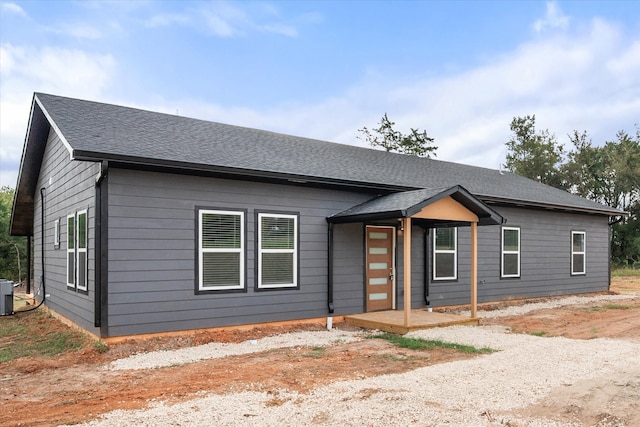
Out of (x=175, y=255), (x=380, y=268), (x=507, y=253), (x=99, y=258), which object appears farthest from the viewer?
(x=507, y=253)

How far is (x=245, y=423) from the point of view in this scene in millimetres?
3961

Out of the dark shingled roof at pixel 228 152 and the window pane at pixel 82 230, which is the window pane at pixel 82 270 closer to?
the window pane at pixel 82 230

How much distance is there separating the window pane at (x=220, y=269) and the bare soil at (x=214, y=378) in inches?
32.1

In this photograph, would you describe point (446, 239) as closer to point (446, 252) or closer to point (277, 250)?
point (446, 252)

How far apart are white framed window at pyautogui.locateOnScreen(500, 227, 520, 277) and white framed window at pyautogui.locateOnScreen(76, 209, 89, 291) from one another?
9.79 meters

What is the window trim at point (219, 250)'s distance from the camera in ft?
25.9

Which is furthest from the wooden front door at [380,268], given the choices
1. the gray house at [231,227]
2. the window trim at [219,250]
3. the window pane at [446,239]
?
the window trim at [219,250]

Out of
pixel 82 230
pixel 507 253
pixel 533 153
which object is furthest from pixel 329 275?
pixel 533 153

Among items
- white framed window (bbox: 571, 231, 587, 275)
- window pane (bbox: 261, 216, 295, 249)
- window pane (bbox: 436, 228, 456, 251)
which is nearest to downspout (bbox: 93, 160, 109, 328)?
window pane (bbox: 261, 216, 295, 249)

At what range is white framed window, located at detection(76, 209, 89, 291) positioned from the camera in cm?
810

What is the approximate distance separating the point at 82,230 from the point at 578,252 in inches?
545

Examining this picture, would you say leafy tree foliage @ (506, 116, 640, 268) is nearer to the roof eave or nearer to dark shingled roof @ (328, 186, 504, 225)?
the roof eave

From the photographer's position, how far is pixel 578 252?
49.8ft

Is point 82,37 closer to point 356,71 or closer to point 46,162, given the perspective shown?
point 46,162
